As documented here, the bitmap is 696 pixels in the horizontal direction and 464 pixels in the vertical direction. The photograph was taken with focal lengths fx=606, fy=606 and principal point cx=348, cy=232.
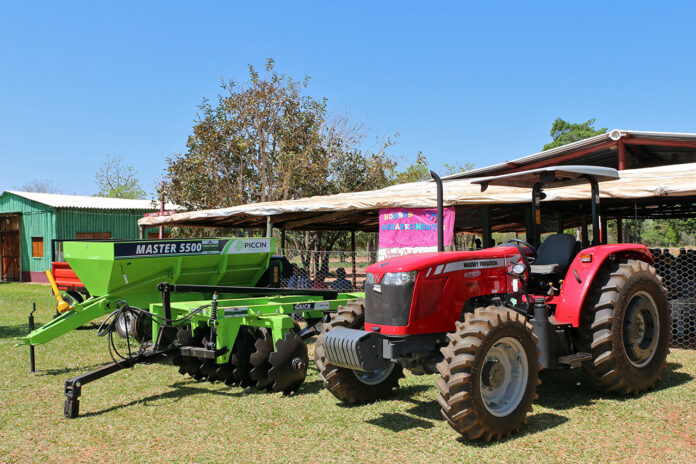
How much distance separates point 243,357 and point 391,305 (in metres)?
2.58

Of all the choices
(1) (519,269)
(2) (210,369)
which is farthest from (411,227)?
(1) (519,269)

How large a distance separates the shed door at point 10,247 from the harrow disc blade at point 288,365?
85.7 ft

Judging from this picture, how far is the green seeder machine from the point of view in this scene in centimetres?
653

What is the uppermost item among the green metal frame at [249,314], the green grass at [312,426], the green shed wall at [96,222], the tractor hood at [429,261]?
the green shed wall at [96,222]

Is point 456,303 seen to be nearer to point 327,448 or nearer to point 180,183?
point 327,448

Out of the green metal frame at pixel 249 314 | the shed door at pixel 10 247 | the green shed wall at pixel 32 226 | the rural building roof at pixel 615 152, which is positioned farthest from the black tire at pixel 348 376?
the shed door at pixel 10 247

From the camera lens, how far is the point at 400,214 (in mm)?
10672

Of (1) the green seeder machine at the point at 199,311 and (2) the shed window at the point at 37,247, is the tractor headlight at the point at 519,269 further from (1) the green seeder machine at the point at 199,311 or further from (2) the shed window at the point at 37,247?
(2) the shed window at the point at 37,247

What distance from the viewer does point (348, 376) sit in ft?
18.8

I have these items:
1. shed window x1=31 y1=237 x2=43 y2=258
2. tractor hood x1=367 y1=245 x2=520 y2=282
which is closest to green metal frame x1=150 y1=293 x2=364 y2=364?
tractor hood x1=367 y1=245 x2=520 y2=282

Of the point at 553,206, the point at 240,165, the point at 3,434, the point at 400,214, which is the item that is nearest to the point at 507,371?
the point at 3,434

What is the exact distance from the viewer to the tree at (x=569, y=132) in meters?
52.2

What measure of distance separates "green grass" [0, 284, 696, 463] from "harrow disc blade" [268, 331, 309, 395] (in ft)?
0.52

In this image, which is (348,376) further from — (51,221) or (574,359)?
(51,221)
